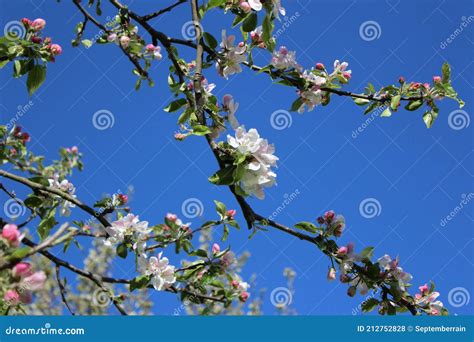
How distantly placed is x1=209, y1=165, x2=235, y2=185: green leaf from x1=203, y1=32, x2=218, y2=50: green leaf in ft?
2.02

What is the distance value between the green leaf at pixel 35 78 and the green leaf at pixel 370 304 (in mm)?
1335

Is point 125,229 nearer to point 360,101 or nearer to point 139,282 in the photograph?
point 139,282

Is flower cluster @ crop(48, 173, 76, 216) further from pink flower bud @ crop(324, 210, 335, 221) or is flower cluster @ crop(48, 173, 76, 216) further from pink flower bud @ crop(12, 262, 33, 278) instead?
pink flower bud @ crop(12, 262, 33, 278)

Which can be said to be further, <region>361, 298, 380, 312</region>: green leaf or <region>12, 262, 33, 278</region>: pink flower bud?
<region>361, 298, 380, 312</region>: green leaf

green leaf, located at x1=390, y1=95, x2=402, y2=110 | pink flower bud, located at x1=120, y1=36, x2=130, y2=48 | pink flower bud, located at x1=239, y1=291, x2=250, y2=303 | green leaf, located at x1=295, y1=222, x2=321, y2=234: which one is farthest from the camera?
pink flower bud, located at x1=120, y1=36, x2=130, y2=48

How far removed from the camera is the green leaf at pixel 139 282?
71.0 inches

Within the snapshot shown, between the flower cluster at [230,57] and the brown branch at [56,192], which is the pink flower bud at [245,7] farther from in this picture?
the brown branch at [56,192]

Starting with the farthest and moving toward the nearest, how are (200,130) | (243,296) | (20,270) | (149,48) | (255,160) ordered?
(149,48)
(243,296)
(200,130)
(255,160)
(20,270)

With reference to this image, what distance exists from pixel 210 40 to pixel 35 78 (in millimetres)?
614

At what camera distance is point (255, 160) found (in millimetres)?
1444

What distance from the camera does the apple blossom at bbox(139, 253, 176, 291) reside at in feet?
6.01

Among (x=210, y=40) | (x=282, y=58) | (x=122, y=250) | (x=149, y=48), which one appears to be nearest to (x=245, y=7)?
(x=210, y=40)

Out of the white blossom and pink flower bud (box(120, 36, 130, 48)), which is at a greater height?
pink flower bud (box(120, 36, 130, 48))

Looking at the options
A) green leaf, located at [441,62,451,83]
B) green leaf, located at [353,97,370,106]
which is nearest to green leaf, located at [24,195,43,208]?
green leaf, located at [353,97,370,106]
